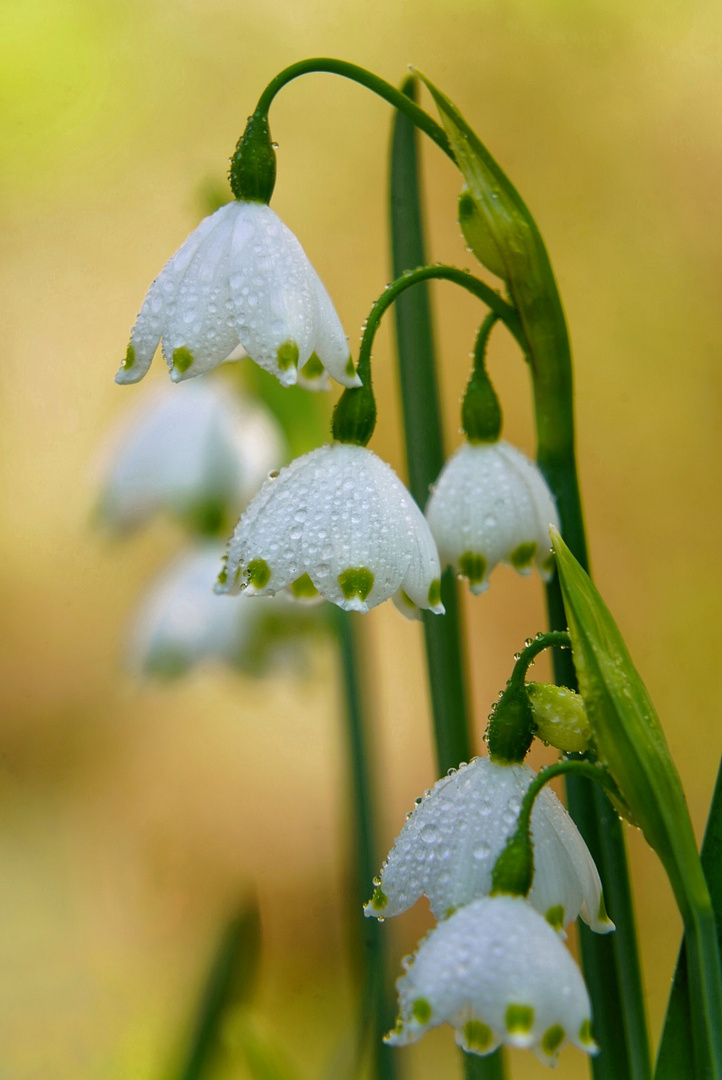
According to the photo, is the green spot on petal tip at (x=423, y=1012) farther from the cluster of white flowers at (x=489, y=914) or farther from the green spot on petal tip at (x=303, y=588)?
the green spot on petal tip at (x=303, y=588)

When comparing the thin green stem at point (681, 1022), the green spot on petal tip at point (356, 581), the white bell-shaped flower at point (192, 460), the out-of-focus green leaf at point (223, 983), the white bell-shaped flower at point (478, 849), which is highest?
the white bell-shaped flower at point (192, 460)

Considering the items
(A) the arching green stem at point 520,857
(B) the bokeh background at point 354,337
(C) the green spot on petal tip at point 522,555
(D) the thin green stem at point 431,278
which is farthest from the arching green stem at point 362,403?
(B) the bokeh background at point 354,337

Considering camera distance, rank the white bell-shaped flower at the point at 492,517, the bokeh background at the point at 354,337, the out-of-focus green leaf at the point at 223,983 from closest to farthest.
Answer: the white bell-shaped flower at the point at 492,517 → the out-of-focus green leaf at the point at 223,983 → the bokeh background at the point at 354,337

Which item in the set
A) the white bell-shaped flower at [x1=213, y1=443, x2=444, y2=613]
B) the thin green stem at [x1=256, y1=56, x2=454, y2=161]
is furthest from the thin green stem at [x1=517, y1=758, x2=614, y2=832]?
the thin green stem at [x1=256, y1=56, x2=454, y2=161]

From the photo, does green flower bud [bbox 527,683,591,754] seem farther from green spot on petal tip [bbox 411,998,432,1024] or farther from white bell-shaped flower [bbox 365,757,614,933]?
green spot on petal tip [bbox 411,998,432,1024]

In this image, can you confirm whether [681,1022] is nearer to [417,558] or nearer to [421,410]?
[417,558]

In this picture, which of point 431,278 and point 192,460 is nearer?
point 431,278

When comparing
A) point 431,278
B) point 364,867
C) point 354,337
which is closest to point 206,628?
point 364,867
